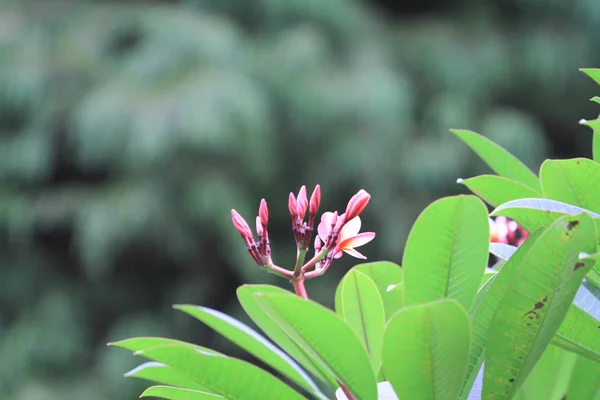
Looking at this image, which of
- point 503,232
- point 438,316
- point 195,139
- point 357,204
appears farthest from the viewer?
point 195,139

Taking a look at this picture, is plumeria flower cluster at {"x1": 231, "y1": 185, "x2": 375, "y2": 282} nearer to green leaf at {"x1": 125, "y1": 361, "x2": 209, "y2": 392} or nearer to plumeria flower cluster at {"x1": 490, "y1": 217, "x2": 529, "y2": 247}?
green leaf at {"x1": 125, "y1": 361, "x2": 209, "y2": 392}

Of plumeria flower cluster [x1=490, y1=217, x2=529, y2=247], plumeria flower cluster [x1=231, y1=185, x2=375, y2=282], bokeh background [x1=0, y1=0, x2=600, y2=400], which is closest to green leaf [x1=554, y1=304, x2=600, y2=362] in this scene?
plumeria flower cluster [x1=231, y1=185, x2=375, y2=282]

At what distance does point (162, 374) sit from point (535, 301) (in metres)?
0.17

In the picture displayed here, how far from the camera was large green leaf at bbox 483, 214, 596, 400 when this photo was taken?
0.28m

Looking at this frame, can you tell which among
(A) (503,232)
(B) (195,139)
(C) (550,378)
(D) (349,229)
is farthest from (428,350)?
(B) (195,139)

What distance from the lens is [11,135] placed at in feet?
9.98

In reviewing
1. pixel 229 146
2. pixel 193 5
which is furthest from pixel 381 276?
pixel 193 5

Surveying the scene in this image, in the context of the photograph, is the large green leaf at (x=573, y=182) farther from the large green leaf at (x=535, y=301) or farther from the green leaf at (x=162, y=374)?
the green leaf at (x=162, y=374)

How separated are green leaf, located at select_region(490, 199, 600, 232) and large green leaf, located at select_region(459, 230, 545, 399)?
0.04ft

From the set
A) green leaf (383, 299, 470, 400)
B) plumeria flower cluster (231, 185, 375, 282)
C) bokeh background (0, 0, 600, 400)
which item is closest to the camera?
green leaf (383, 299, 470, 400)

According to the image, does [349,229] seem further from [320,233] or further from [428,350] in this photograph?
[428,350]

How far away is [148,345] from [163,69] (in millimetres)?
2736

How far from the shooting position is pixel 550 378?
1.56 ft

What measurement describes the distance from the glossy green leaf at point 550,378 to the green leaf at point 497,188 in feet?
0.43
